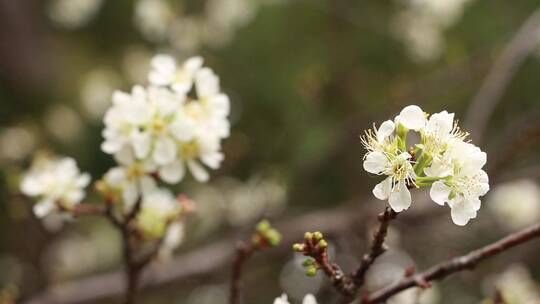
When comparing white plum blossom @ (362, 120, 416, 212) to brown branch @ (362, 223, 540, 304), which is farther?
brown branch @ (362, 223, 540, 304)

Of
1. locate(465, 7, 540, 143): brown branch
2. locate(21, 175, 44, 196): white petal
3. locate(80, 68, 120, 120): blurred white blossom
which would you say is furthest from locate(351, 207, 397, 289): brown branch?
locate(80, 68, 120, 120): blurred white blossom

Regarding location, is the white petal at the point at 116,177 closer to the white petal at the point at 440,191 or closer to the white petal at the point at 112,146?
the white petal at the point at 112,146

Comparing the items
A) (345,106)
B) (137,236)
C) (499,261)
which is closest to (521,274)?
(499,261)

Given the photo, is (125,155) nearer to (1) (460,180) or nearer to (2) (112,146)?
(2) (112,146)

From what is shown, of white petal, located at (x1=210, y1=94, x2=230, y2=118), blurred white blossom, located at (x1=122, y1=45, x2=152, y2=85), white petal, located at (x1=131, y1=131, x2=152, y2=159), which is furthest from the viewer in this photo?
blurred white blossom, located at (x1=122, y1=45, x2=152, y2=85)

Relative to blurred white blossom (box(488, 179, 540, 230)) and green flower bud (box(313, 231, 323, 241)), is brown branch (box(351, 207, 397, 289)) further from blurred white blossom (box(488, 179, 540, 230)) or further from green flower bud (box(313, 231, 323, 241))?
blurred white blossom (box(488, 179, 540, 230))

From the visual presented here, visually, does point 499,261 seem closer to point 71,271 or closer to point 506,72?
point 506,72

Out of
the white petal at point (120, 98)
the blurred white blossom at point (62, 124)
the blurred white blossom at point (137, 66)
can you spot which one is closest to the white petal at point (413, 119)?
the white petal at point (120, 98)
